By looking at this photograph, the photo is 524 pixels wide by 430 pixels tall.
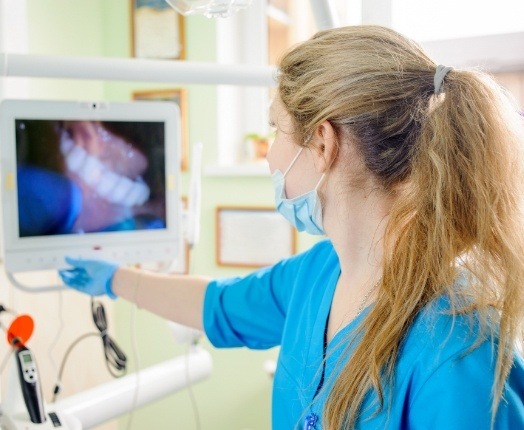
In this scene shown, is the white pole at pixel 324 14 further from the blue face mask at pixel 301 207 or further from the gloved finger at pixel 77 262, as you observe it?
the gloved finger at pixel 77 262

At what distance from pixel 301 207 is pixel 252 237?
1.20 metres

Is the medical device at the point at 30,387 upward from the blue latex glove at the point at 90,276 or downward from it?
downward

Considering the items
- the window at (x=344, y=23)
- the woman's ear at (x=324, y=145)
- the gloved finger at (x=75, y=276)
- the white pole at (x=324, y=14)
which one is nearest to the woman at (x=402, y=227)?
the woman's ear at (x=324, y=145)

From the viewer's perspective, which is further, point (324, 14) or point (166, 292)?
point (166, 292)

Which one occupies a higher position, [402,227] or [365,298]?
[402,227]

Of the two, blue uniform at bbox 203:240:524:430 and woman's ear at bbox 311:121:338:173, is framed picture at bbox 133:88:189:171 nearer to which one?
blue uniform at bbox 203:240:524:430

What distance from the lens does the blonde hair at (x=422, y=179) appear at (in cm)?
86

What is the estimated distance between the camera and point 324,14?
1250 mm

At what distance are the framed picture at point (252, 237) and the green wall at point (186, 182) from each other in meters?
0.03

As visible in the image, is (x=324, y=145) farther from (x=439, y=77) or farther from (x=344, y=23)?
(x=344, y=23)

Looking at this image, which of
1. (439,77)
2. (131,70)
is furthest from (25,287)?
(439,77)

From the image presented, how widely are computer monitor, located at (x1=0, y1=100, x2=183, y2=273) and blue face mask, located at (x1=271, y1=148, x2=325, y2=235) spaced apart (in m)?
0.46

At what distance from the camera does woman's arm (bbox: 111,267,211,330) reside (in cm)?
137

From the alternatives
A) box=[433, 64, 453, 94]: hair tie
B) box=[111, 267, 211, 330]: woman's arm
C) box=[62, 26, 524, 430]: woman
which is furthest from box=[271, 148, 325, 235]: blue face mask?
box=[111, 267, 211, 330]: woman's arm
